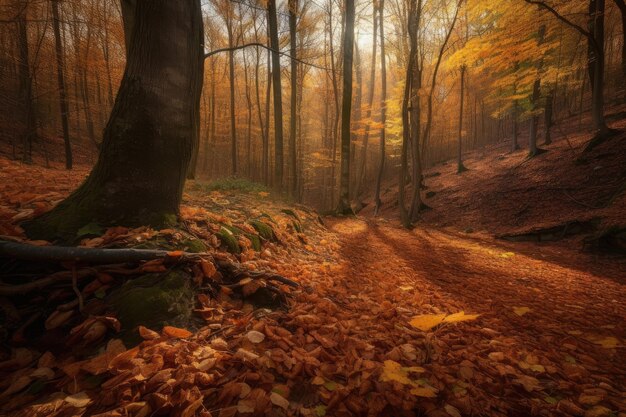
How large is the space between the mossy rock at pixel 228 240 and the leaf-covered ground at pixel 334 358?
0.13 feet

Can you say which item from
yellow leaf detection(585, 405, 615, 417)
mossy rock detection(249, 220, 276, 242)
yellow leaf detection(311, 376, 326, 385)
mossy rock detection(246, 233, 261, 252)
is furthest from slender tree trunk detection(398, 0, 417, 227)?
yellow leaf detection(311, 376, 326, 385)

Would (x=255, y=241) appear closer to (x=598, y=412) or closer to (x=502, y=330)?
(x=502, y=330)

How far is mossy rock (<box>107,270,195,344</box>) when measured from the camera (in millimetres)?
1582

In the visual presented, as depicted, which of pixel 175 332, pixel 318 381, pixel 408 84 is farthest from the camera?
pixel 408 84

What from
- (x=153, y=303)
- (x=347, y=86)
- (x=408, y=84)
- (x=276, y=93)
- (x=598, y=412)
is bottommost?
(x=598, y=412)

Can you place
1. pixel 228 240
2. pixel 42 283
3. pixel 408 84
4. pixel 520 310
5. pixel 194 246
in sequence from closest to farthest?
pixel 42 283 → pixel 194 246 → pixel 520 310 → pixel 228 240 → pixel 408 84

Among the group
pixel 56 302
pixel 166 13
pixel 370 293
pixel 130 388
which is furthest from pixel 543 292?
pixel 166 13

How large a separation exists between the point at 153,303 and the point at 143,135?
4.97ft

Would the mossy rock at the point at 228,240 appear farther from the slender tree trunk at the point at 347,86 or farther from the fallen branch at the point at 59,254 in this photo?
the slender tree trunk at the point at 347,86

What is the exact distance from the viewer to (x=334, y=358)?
154cm

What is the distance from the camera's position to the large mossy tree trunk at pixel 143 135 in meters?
2.26

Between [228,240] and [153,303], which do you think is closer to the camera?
[153,303]

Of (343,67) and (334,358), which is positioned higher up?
(343,67)

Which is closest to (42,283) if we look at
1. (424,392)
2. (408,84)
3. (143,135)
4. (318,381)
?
(143,135)
